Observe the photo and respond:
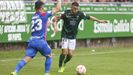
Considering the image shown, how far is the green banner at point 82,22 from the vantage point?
82.9 ft

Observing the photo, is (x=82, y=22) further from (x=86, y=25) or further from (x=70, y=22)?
(x=70, y=22)

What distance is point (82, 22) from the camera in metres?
29.6

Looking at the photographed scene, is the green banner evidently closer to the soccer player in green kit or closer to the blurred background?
the blurred background

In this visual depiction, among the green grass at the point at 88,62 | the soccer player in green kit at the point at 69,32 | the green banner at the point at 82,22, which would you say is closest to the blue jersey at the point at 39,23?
the green grass at the point at 88,62

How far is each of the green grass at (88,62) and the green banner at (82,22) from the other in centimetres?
98

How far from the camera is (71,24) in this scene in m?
18.8

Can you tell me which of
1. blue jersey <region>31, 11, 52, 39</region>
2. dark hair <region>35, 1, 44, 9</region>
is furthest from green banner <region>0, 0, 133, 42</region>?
dark hair <region>35, 1, 44, 9</region>

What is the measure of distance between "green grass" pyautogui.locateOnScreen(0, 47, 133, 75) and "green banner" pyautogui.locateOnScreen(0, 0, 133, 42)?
98 centimetres

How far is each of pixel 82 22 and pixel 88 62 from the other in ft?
25.7

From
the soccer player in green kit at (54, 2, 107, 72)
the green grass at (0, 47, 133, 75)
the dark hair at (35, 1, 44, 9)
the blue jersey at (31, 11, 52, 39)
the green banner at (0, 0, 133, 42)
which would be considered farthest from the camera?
the green banner at (0, 0, 133, 42)

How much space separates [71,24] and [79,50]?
381 inches

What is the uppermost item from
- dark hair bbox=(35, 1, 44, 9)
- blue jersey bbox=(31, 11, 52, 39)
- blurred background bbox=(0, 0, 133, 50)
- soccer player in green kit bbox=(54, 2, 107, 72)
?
dark hair bbox=(35, 1, 44, 9)

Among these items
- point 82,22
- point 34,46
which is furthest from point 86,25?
point 34,46

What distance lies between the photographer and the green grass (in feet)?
59.4
